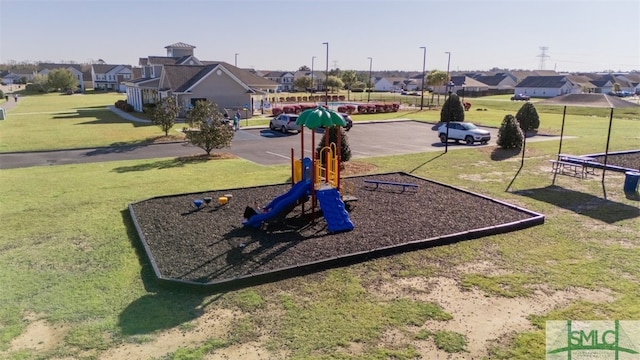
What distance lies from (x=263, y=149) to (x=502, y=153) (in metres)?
13.3

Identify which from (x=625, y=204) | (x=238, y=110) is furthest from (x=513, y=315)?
(x=238, y=110)

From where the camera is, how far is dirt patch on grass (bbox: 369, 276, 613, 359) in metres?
6.72

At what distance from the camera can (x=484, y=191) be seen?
15398 mm

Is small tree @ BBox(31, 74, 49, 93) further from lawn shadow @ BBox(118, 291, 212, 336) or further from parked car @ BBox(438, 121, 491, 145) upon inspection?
lawn shadow @ BBox(118, 291, 212, 336)

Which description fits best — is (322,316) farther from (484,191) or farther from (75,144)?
(75,144)

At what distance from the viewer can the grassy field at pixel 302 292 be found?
652 cm

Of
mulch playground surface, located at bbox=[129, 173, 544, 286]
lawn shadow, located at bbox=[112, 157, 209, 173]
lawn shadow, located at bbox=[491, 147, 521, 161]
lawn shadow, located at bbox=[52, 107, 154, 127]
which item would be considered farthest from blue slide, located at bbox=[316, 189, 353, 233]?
lawn shadow, located at bbox=[52, 107, 154, 127]

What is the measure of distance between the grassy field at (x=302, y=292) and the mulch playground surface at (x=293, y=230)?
0.33m

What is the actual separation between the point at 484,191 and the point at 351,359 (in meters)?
10.9

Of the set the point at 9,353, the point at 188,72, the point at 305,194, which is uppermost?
the point at 188,72

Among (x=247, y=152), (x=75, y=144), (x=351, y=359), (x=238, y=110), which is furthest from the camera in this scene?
(x=238, y=110)

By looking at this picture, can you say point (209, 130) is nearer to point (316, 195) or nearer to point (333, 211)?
point (316, 195)

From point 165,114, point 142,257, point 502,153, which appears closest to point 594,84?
point 502,153

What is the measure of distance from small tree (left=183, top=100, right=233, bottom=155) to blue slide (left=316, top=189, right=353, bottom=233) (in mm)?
11951
